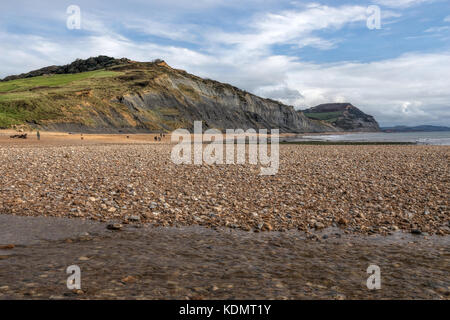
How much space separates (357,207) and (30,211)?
12651 mm

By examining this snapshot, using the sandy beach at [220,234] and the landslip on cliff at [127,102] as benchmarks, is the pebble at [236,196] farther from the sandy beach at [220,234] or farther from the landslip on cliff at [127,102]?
the landslip on cliff at [127,102]

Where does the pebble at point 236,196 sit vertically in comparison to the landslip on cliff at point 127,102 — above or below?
below

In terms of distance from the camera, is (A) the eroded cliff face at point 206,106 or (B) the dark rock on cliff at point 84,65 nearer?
(A) the eroded cliff face at point 206,106

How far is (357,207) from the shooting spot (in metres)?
13.2

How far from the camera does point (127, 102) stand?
91500 mm

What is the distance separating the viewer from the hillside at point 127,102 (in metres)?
73.3

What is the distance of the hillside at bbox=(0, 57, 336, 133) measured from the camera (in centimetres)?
7331

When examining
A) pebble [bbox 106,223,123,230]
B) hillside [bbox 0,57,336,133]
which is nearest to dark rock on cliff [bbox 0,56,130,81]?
hillside [bbox 0,57,336,133]

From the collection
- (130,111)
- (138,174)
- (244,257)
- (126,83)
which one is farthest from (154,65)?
(244,257)

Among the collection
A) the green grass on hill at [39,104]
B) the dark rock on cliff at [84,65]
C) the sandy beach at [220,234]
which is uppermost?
the dark rock on cliff at [84,65]

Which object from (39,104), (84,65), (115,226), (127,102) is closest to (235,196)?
(115,226)

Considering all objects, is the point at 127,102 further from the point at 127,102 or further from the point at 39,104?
the point at 39,104

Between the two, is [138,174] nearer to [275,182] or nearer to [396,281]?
[275,182]

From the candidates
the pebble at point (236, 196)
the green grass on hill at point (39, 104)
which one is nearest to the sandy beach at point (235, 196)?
the pebble at point (236, 196)
